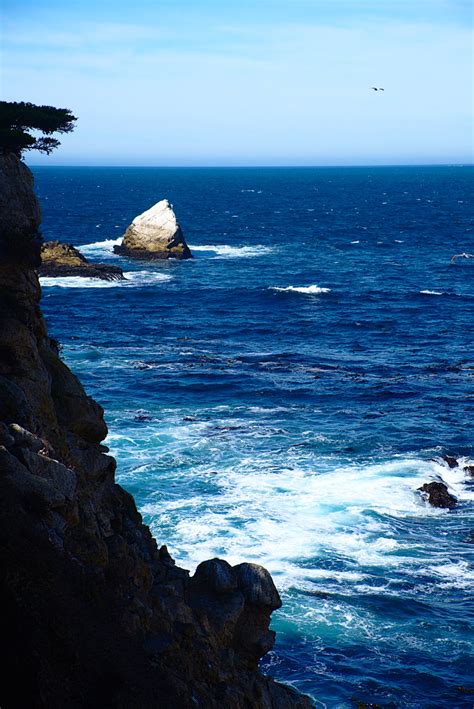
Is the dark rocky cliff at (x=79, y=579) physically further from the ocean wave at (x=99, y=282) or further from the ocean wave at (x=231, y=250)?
the ocean wave at (x=231, y=250)

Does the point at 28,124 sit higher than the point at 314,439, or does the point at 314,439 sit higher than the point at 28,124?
the point at 28,124

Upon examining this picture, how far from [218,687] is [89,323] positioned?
6246cm

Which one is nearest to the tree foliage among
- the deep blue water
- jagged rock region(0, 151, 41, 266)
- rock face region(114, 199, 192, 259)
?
jagged rock region(0, 151, 41, 266)

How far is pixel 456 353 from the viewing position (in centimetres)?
7256

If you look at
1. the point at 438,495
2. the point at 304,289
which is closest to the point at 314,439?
the point at 438,495

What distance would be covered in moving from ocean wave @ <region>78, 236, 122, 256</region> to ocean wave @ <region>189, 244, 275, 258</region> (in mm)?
11689

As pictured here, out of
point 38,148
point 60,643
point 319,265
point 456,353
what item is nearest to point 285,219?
point 319,265

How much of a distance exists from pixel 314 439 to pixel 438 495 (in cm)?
991

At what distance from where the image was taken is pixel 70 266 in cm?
10750

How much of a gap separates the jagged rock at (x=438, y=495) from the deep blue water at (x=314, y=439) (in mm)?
552

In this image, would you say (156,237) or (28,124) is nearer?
(28,124)

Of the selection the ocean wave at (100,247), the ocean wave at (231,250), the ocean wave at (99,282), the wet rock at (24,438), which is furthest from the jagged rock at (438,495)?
the ocean wave at (231,250)

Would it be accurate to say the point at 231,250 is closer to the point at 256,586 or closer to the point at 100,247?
the point at 100,247

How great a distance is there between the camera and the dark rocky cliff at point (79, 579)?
17.3 m
